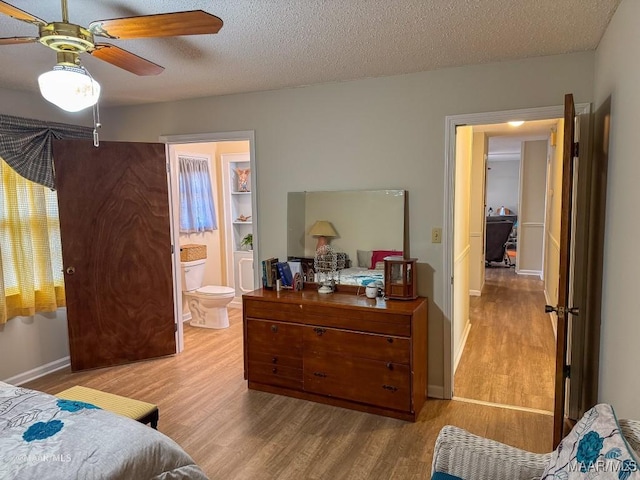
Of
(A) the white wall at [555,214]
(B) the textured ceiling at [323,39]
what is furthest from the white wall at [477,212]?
(B) the textured ceiling at [323,39]

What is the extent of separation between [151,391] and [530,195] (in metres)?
7.02

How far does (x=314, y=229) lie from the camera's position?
3.51 metres

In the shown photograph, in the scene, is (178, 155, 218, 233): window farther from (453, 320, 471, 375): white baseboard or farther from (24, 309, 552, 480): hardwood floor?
(453, 320, 471, 375): white baseboard

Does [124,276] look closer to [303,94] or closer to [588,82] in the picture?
[303,94]

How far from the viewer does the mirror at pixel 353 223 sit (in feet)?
10.4

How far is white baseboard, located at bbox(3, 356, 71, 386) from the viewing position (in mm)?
3477

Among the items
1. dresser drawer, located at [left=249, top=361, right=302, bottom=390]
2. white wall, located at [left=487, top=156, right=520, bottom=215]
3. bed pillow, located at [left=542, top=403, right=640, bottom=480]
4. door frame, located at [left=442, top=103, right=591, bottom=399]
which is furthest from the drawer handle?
white wall, located at [left=487, top=156, right=520, bottom=215]

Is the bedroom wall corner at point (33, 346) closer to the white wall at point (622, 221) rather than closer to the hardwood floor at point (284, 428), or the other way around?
the hardwood floor at point (284, 428)

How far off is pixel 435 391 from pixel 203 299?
273 centimetres

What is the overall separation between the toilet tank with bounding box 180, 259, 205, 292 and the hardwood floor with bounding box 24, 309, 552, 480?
4.68 feet

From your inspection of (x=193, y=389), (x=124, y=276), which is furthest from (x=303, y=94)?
(x=193, y=389)

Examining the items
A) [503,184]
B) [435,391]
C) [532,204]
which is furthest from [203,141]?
[503,184]

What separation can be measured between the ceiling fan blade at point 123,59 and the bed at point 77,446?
1491 millimetres

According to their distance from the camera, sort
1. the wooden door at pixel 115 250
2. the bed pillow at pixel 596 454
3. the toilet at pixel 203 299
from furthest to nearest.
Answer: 1. the toilet at pixel 203 299
2. the wooden door at pixel 115 250
3. the bed pillow at pixel 596 454
